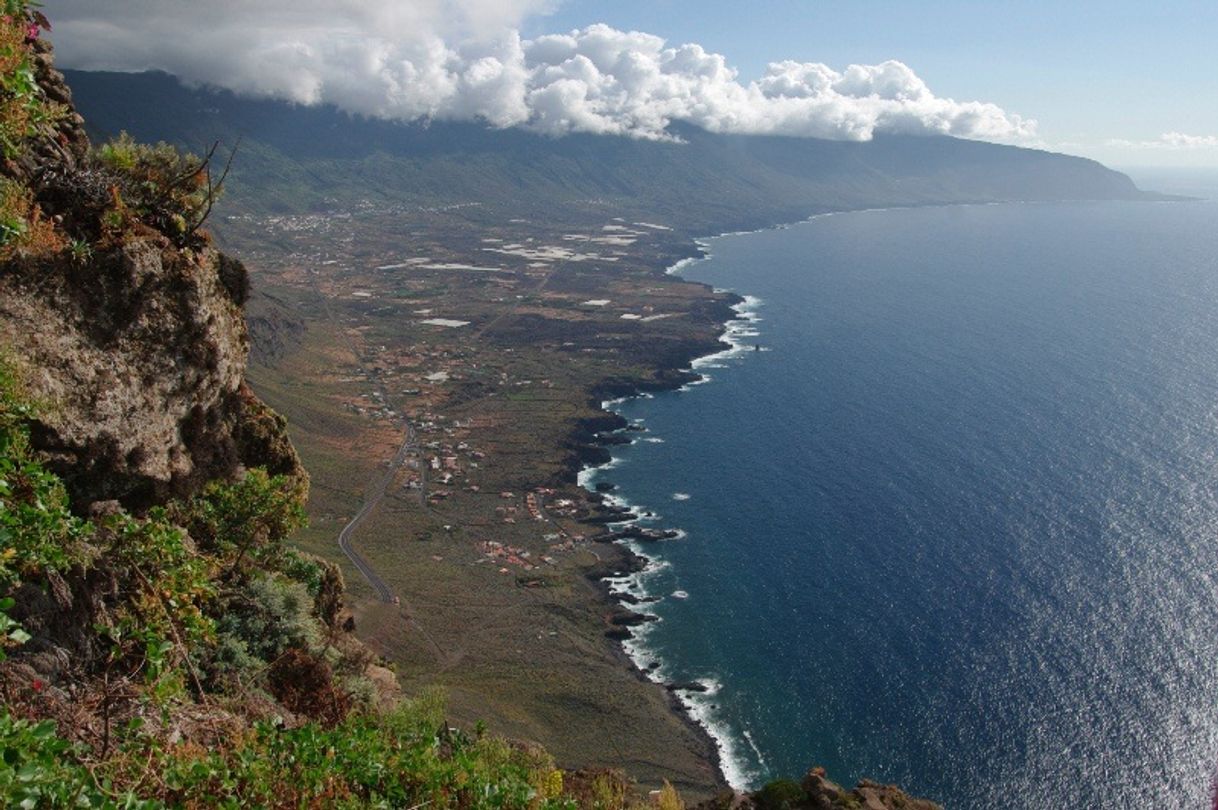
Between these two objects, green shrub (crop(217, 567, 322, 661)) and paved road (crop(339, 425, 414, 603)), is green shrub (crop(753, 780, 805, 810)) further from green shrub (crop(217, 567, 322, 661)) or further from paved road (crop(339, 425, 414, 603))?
paved road (crop(339, 425, 414, 603))

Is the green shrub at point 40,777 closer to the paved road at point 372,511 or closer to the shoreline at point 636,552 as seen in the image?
the shoreline at point 636,552

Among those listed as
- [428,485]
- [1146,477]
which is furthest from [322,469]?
[1146,477]

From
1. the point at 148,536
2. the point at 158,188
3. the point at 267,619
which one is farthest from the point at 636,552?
the point at 148,536

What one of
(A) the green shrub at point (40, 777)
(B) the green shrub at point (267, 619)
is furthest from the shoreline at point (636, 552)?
(A) the green shrub at point (40, 777)


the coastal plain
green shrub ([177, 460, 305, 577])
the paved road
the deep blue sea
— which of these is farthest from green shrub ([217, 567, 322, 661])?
the paved road

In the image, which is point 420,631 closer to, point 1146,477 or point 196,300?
point 196,300

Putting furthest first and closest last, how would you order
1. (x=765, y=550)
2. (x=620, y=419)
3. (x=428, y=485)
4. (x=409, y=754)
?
(x=620, y=419), (x=428, y=485), (x=765, y=550), (x=409, y=754)
